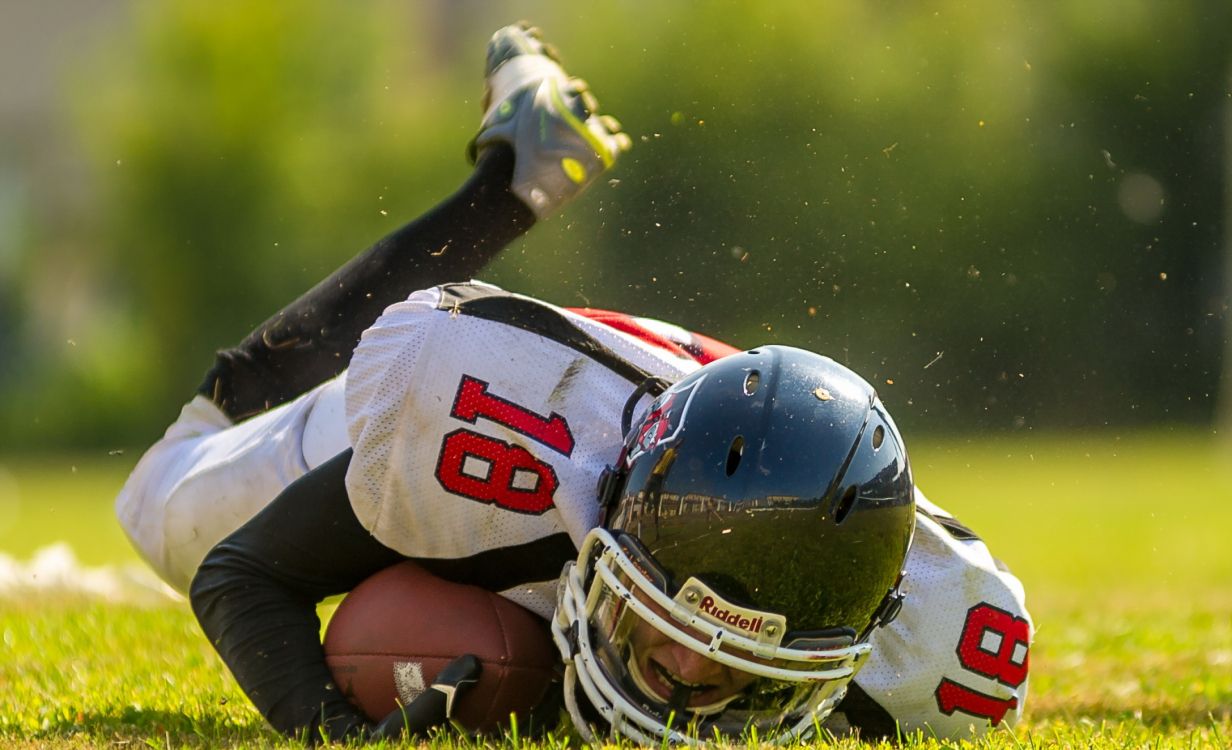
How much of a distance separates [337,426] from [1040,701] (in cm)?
192

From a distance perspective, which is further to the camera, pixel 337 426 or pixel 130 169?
pixel 130 169

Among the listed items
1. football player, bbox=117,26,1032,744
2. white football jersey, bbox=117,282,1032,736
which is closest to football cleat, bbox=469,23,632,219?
football player, bbox=117,26,1032,744

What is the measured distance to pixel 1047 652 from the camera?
4.90m

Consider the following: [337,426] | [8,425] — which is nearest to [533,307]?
[337,426]

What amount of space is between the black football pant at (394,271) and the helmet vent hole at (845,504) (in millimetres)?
1538

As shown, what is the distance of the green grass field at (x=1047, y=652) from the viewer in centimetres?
325

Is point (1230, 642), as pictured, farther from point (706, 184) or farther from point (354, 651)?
point (354, 651)

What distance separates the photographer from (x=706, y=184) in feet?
13.9

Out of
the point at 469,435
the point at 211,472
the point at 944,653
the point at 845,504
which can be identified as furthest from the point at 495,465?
the point at 211,472

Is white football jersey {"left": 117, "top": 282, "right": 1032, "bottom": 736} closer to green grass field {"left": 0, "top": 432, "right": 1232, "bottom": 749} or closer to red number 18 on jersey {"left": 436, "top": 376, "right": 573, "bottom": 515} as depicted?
red number 18 on jersey {"left": 436, "top": 376, "right": 573, "bottom": 515}

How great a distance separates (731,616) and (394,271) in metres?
1.60

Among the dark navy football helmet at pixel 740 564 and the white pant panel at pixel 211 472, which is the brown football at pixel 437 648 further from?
the white pant panel at pixel 211 472

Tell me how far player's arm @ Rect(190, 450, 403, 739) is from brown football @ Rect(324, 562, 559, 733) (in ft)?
0.19

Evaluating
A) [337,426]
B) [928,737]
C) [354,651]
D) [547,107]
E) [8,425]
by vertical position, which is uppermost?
[547,107]
